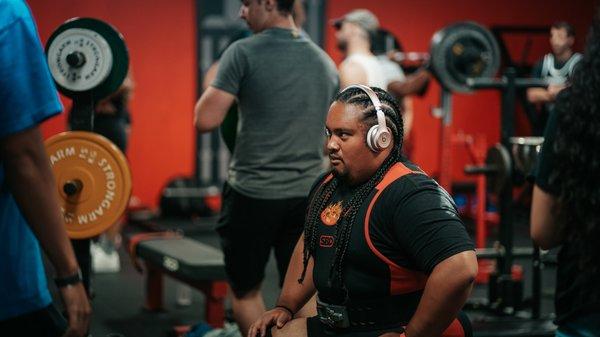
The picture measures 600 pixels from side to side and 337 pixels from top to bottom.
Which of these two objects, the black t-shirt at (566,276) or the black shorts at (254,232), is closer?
the black t-shirt at (566,276)

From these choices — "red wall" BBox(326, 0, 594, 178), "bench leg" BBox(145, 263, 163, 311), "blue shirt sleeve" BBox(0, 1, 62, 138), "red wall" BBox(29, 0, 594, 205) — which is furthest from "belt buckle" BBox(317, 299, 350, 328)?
"red wall" BBox(326, 0, 594, 178)

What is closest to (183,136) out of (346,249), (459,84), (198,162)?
→ (198,162)

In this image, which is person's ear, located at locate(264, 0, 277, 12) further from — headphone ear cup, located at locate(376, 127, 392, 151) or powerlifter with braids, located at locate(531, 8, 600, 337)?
powerlifter with braids, located at locate(531, 8, 600, 337)

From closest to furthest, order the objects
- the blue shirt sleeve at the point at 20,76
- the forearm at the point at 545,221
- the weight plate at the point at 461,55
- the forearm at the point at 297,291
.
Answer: the blue shirt sleeve at the point at 20,76 → the forearm at the point at 545,221 → the forearm at the point at 297,291 → the weight plate at the point at 461,55

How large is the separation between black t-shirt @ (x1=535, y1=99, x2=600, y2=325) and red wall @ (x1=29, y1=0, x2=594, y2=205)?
707 centimetres

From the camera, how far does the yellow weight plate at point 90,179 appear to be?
344 cm

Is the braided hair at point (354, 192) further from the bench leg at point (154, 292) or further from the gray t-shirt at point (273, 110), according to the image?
the bench leg at point (154, 292)

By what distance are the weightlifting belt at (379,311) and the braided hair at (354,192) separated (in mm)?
68

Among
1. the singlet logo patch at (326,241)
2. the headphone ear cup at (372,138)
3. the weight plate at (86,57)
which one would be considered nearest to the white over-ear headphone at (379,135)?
the headphone ear cup at (372,138)

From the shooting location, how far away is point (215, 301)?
169 inches

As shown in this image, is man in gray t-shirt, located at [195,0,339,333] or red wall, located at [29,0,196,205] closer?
man in gray t-shirt, located at [195,0,339,333]

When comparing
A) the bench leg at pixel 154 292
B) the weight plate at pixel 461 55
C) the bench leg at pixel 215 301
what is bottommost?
the bench leg at pixel 154 292

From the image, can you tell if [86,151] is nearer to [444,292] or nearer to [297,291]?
[297,291]

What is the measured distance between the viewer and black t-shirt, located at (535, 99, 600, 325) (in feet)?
5.82
